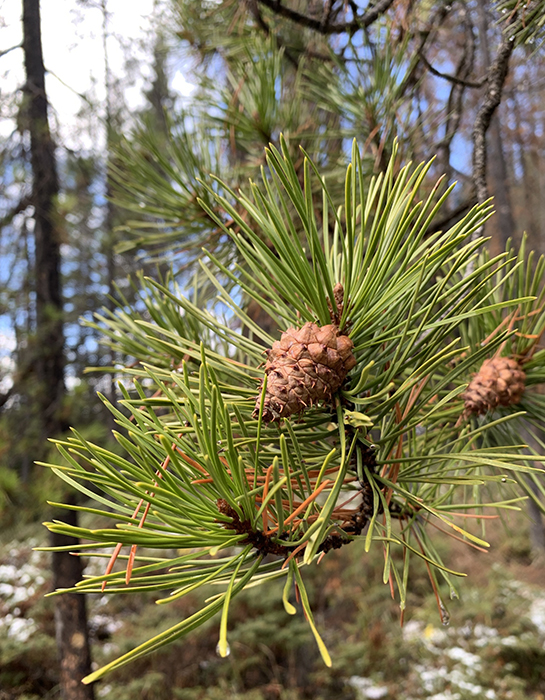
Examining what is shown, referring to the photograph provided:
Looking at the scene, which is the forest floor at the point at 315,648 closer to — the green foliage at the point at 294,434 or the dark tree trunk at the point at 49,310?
the dark tree trunk at the point at 49,310

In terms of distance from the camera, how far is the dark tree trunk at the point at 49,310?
1.61 meters

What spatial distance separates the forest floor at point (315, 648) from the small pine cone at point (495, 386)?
1.86 metres

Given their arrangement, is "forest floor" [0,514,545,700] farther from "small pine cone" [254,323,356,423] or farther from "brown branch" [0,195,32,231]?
"brown branch" [0,195,32,231]

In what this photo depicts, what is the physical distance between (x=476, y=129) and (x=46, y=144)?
73.8 inches

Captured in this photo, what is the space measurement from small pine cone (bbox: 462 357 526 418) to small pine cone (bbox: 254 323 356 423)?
197 mm

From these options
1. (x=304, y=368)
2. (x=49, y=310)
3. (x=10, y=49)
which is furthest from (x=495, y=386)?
(x=10, y=49)

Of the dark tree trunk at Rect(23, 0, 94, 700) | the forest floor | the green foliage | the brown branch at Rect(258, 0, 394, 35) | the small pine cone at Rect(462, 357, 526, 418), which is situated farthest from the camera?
the forest floor

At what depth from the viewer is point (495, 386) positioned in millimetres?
458

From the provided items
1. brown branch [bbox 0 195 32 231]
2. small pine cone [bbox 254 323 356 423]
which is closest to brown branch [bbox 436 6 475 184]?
small pine cone [bbox 254 323 356 423]

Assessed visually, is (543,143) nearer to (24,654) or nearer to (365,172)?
(365,172)

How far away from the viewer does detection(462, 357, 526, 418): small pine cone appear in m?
0.46

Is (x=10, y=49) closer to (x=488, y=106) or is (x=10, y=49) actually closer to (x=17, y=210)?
(x=17, y=210)

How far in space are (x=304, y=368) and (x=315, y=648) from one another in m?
3.03

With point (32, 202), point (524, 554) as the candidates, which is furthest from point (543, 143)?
point (32, 202)
